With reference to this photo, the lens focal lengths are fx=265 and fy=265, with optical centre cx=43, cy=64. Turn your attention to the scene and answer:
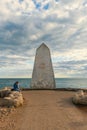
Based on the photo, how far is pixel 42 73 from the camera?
77.3 ft

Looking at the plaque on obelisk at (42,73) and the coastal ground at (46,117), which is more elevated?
the plaque on obelisk at (42,73)

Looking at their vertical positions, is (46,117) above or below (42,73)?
below

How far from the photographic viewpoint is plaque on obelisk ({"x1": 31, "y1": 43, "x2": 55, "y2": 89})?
23.6 metres

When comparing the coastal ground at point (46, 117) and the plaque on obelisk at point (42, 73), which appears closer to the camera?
the coastal ground at point (46, 117)

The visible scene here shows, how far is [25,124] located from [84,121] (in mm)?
2335

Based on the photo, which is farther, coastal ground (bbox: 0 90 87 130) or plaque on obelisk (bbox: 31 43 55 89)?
plaque on obelisk (bbox: 31 43 55 89)

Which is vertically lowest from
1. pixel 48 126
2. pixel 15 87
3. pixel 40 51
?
pixel 48 126

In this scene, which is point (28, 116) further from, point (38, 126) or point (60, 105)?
point (60, 105)

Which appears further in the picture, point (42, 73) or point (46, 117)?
point (42, 73)

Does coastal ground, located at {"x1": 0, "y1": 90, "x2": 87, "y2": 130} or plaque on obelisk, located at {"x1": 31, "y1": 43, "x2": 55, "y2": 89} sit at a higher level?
plaque on obelisk, located at {"x1": 31, "y1": 43, "x2": 55, "y2": 89}

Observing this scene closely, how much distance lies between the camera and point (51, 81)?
77.6 ft

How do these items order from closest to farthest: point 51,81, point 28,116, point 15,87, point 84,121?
1. point 84,121
2. point 28,116
3. point 15,87
4. point 51,81

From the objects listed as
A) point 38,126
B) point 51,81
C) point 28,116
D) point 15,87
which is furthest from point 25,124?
point 51,81

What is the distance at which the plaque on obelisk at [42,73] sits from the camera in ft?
77.3
